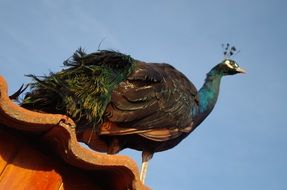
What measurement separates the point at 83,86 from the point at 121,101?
73cm

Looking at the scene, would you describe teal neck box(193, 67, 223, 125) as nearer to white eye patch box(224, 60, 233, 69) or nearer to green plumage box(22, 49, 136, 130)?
white eye patch box(224, 60, 233, 69)

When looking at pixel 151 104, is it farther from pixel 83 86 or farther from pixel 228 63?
pixel 228 63

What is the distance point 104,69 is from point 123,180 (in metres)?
2.22

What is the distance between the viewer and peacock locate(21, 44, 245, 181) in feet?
12.3

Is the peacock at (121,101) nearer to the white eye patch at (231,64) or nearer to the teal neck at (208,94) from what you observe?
the teal neck at (208,94)

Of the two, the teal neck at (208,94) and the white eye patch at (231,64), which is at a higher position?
the white eye patch at (231,64)

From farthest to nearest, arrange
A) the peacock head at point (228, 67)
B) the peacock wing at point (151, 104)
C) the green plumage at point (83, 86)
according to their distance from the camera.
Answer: the peacock head at point (228, 67) → the peacock wing at point (151, 104) → the green plumage at point (83, 86)

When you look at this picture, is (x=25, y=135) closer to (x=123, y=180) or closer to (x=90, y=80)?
(x=123, y=180)

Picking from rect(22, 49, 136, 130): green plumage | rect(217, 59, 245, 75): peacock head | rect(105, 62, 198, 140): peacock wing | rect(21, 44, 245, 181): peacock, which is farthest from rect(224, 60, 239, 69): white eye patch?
rect(22, 49, 136, 130): green plumage

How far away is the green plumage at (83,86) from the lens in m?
3.66

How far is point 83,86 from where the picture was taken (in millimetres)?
4129

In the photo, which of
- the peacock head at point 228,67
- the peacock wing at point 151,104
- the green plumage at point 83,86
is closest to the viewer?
the green plumage at point 83,86

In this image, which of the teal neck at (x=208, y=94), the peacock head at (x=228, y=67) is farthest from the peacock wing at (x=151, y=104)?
the peacock head at (x=228, y=67)

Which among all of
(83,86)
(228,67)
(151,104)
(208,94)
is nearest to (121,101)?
(151,104)
